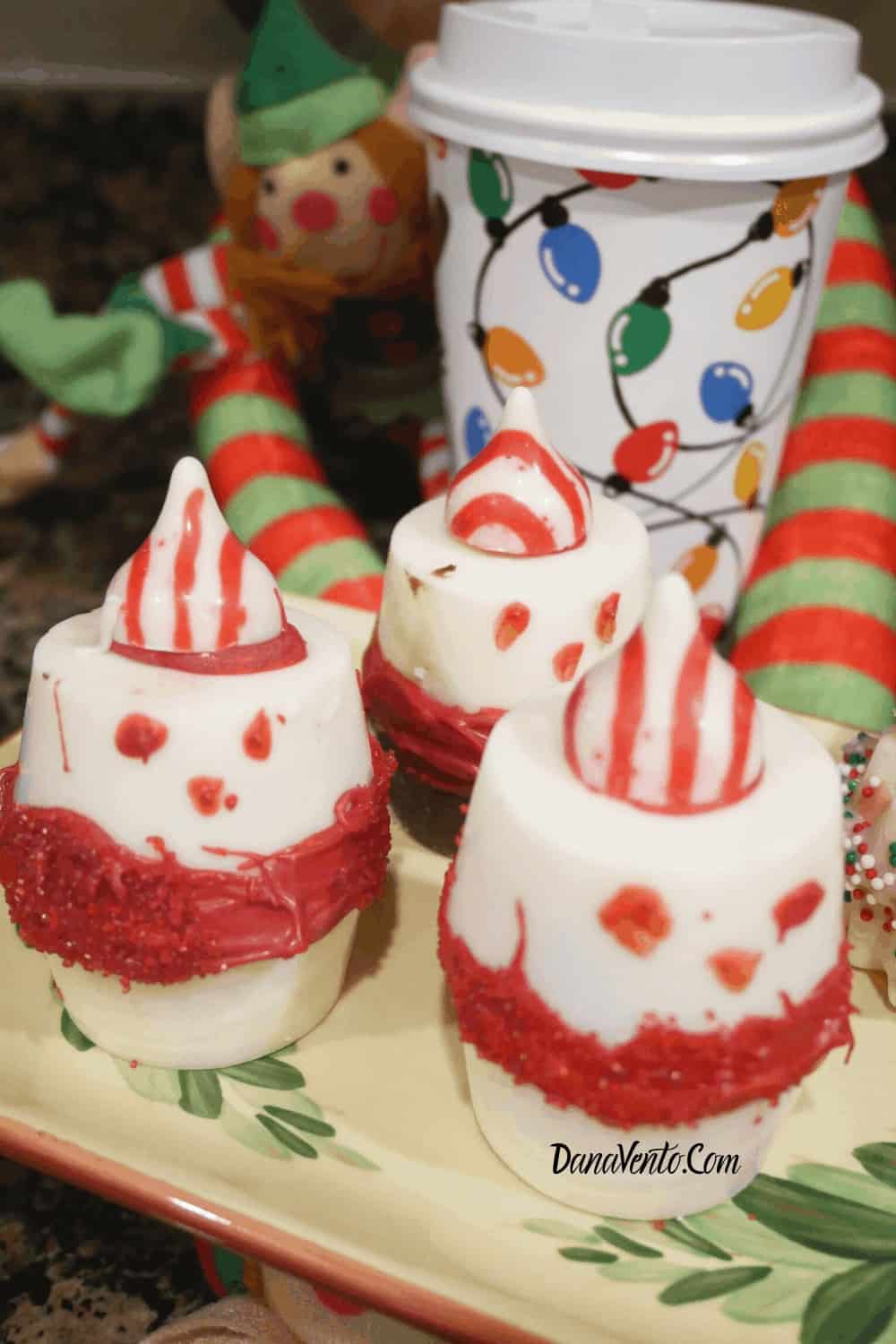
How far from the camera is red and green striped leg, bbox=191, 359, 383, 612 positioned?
40.8 inches

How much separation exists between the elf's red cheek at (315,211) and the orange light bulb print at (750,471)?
1.21ft

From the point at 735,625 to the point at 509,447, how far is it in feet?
1.24

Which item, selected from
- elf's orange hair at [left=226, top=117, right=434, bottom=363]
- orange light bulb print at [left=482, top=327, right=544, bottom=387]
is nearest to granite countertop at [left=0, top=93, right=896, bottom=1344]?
elf's orange hair at [left=226, top=117, right=434, bottom=363]

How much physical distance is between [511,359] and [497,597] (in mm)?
299

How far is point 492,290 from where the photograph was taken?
92cm

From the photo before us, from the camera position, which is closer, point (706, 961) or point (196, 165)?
point (706, 961)

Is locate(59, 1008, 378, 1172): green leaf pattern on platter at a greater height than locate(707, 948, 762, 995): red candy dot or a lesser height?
lesser

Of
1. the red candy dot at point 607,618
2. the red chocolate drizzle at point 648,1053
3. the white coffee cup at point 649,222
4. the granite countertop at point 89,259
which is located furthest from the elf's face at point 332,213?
the red chocolate drizzle at point 648,1053

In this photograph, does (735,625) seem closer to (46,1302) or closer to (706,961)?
(706,961)

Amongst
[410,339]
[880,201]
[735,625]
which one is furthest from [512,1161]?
[880,201]

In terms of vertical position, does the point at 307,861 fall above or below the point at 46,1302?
above

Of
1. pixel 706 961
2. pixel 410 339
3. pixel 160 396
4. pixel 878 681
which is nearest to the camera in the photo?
pixel 706 961

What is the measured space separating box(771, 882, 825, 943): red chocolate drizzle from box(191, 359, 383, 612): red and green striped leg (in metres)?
0.54

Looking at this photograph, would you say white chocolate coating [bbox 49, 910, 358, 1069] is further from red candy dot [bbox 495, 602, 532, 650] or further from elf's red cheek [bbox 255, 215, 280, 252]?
elf's red cheek [bbox 255, 215, 280, 252]
